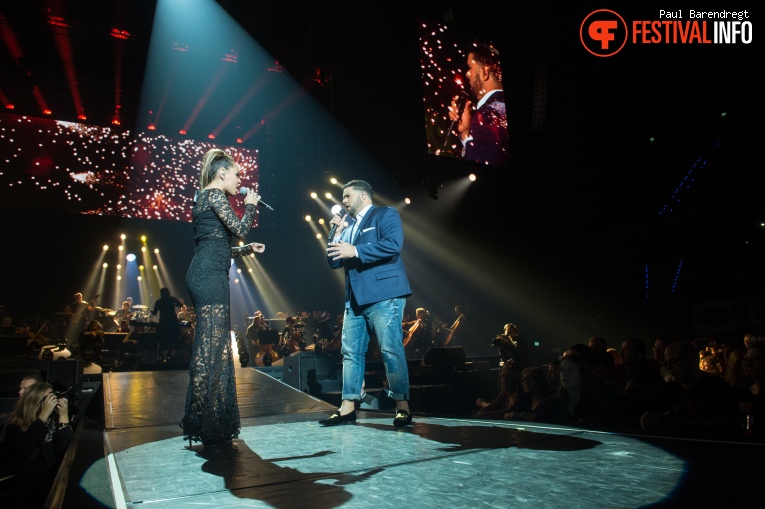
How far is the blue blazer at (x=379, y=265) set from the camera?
304cm

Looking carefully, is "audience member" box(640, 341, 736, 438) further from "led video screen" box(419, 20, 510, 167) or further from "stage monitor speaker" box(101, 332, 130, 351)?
"stage monitor speaker" box(101, 332, 130, 351)

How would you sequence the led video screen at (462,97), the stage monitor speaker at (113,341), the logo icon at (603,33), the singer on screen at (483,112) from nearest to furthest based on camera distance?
the logo icon at (603,33) < the led video screen at (462,97) < the singer on screen at (483,112) < the stage monitor speaker at (113,341)

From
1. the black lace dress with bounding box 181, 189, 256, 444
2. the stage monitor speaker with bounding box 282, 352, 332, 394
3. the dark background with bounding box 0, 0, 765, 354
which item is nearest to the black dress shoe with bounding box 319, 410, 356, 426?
the black lace dress with bounding box 181, 189, 256, 444

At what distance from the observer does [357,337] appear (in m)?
3.22

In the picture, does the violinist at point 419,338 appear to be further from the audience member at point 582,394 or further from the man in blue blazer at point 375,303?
the man in blue blazer at point 375,303

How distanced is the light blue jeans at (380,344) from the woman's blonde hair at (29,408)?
2.63 metres

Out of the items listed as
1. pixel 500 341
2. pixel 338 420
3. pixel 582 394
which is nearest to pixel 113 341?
pixel 500 341

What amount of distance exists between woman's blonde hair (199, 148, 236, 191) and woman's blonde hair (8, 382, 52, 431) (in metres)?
2.59

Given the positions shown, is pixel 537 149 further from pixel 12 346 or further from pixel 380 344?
pixel 12 346

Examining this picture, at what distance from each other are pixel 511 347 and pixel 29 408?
20.1ft

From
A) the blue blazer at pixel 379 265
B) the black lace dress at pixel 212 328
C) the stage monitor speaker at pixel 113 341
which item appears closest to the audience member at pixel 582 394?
the blue blazer at pixel 379 265

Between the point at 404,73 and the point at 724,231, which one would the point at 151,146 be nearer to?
the point at 404,73

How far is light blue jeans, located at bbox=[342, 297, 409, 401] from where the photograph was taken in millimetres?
3049

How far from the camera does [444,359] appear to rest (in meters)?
7.72
